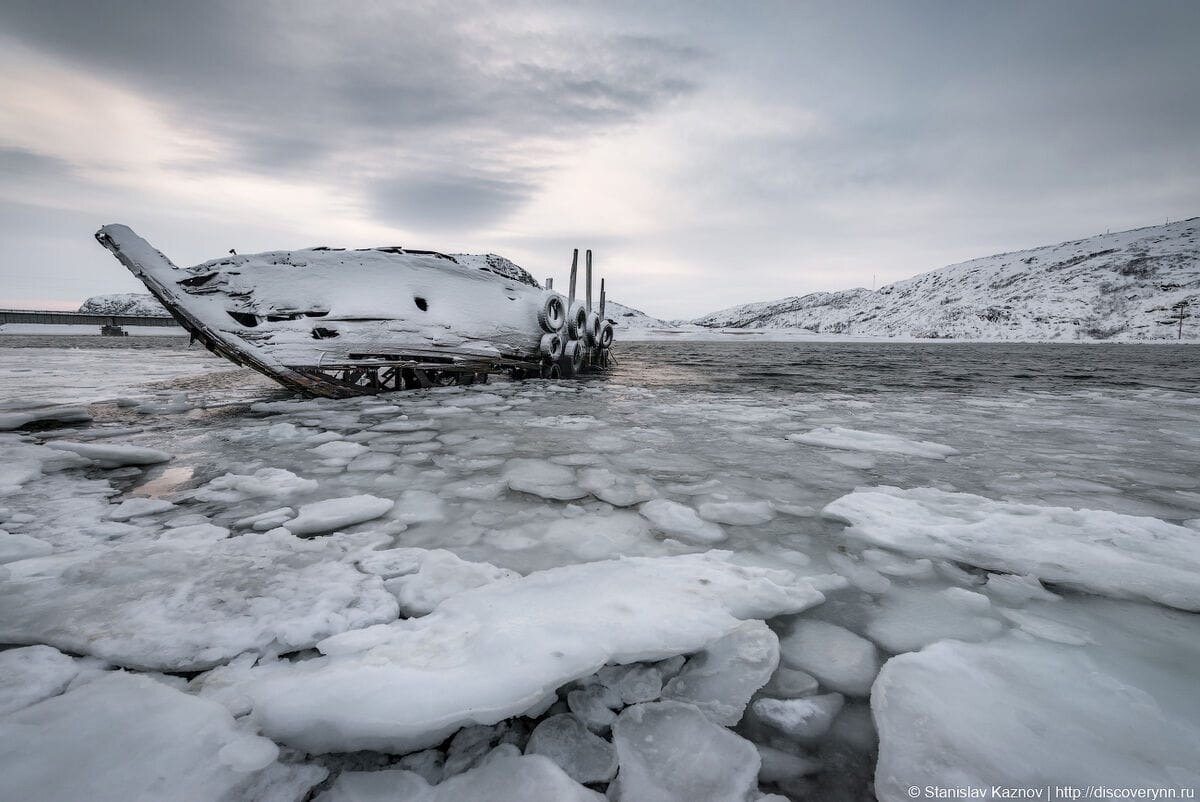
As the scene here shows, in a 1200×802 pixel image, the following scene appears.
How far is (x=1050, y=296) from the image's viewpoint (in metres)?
83.4

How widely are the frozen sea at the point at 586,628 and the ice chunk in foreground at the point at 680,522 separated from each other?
2 cm

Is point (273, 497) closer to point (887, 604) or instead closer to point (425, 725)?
point (425, 725)

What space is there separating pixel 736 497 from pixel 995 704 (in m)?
1.36

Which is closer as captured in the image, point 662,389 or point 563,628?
point 563,628

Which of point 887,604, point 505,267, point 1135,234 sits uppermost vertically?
point 1135,234

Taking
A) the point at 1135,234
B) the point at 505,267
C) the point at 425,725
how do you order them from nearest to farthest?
the point at 425,725 < the point at 505,267 < the point at 1135,234

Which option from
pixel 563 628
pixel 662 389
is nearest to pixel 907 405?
pixel 662 389

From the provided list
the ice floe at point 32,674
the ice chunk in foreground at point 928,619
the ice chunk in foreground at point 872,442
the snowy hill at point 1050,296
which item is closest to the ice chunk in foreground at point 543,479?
the ice chunk in foreground at point 928,619

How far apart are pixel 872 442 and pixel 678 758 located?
10.6 feet

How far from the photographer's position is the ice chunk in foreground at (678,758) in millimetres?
839

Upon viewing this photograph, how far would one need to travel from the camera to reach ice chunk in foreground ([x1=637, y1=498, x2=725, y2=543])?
1906 millimetres

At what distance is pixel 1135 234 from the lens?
361 feet

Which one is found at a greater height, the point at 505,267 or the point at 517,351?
the point at 505,267

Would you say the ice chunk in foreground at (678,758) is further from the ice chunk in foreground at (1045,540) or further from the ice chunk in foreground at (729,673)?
the ice chunk in foreground at (1045,540)
